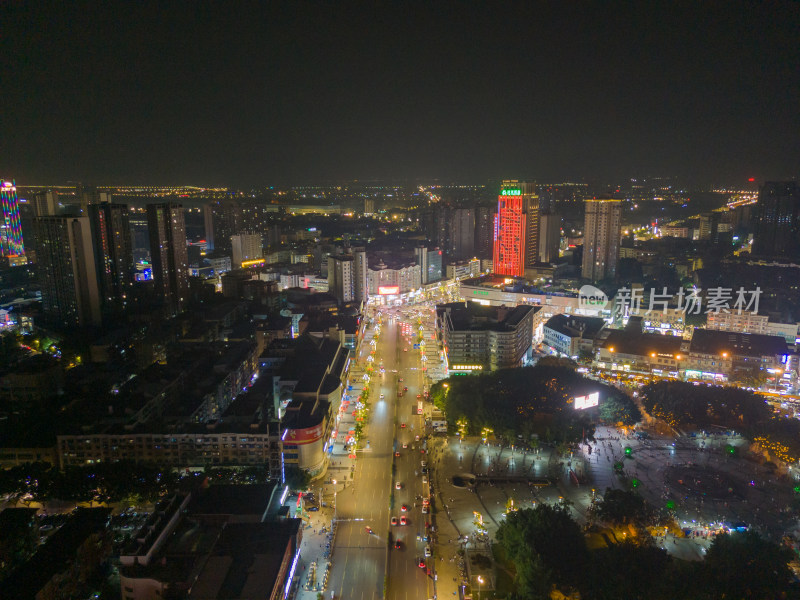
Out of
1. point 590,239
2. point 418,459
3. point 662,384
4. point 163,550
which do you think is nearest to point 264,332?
point 418,459

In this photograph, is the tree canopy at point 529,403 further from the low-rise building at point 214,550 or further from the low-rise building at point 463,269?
the low-rise building at point 463,269

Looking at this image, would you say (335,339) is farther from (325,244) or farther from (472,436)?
(325,244)

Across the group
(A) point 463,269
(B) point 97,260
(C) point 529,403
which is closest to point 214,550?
(C) point 529,403

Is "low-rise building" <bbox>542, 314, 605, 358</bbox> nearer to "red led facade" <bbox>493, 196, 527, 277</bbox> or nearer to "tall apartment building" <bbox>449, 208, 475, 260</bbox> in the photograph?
"red led facade" <bbox>493, 196, 527, 277</bbox>

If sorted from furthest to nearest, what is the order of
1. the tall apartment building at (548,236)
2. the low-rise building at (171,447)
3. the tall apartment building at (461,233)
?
the tall apartment building at (461,233)
the tall apartment building at (548,236)
the low-rise building at (171,447)

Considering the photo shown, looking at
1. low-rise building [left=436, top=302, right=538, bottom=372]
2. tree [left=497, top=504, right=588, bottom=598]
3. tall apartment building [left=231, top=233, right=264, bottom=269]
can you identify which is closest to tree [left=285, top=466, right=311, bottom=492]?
tree [left=497, top=504, right=588, bottom=598]

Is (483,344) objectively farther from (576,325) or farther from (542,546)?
(542,546)

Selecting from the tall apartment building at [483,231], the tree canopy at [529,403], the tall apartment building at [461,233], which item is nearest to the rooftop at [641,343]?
the tree canopy at [529,403]
